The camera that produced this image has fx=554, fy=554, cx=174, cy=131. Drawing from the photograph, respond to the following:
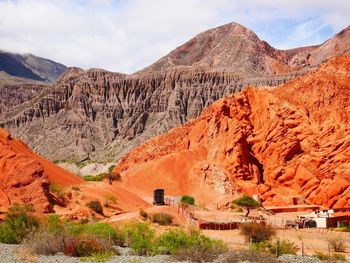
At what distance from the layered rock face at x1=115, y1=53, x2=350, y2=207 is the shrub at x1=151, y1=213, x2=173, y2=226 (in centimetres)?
1960

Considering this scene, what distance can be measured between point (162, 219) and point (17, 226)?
14.6 metres

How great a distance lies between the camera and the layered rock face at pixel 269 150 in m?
59.8

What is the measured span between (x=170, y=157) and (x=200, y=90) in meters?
101

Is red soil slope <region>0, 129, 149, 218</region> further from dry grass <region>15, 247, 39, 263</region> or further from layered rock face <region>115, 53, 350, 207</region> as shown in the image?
layered rock face <region>115, 53, 350, 207</region>

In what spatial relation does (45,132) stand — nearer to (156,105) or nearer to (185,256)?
(156,105)

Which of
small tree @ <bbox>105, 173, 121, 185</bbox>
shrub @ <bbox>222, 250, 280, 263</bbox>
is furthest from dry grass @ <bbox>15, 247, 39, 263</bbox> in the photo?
small tree @ <bbox>105, 173, 121, 185</bbox>

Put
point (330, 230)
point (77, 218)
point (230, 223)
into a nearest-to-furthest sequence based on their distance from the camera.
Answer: point (77, 218), point (230, 223), point (330, 230)

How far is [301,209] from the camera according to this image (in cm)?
5369

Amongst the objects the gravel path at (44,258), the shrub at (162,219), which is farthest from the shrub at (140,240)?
the shrub at (162,219)

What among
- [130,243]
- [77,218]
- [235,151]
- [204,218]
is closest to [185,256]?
[130,243]

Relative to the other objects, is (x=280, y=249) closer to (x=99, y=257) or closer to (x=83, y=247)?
(x=99, y=257)

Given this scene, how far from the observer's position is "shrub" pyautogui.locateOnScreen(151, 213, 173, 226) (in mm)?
39428

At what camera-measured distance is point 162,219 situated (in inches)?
1561

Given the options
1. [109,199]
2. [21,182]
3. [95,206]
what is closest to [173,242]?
[21,182]
